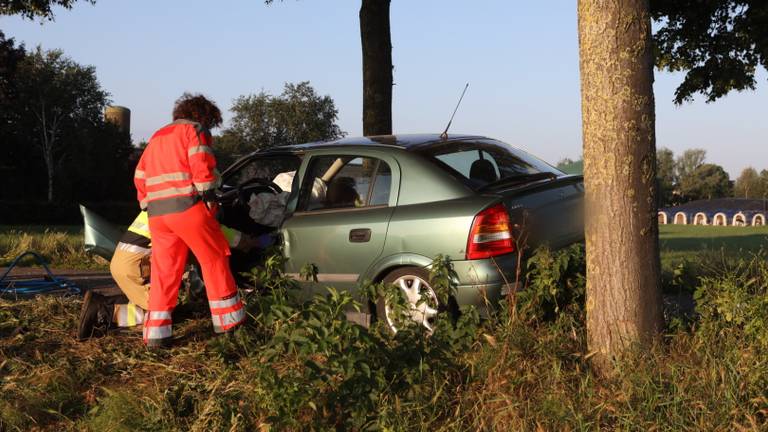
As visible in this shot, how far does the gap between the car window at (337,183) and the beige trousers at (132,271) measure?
1307mm

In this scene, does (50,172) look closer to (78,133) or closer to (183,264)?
(78,133)

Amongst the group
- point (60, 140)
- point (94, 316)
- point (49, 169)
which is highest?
point (60, 140)

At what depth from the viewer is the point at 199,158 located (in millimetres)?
5941

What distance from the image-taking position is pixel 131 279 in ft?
21.5

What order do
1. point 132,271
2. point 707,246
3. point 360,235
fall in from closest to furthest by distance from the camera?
point 360,235 < point 132,271 < point 707,246

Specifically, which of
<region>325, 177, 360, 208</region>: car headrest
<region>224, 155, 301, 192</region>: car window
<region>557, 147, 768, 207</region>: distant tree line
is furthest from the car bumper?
<region>557, 147, 768, 207</region>: distant tree line

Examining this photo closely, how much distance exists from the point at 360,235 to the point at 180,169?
1383 millimetres

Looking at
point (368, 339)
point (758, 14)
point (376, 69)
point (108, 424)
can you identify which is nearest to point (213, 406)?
point (108, 424)

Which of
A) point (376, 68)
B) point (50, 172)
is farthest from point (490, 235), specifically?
point (50, 172)

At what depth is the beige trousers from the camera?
21.5 ft

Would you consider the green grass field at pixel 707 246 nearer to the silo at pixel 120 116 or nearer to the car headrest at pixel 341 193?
the car headrest at pixel 341 193

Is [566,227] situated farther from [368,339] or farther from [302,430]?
[302,430]

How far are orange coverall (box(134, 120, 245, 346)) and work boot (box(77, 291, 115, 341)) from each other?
1.87ft

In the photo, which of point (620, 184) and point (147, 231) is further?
point (147, 231)
